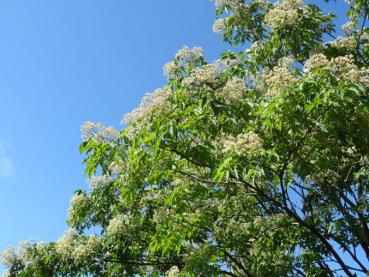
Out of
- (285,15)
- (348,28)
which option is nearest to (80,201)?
(285,15)

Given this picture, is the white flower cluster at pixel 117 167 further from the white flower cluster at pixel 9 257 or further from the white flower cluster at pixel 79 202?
the white flower cluster at pixel 9 257

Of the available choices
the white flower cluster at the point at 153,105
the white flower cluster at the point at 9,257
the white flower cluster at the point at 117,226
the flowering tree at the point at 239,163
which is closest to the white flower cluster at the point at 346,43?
the flowering tree at the point at 239,163

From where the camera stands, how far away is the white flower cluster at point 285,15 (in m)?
7.61

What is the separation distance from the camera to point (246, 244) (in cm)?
760

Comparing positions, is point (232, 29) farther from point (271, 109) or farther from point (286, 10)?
point (271, 109)

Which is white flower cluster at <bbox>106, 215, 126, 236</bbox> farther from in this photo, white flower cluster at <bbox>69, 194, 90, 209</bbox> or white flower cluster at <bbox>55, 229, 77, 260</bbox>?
white flower cluster at <bbox>69, 194, 90, 209</bbox>

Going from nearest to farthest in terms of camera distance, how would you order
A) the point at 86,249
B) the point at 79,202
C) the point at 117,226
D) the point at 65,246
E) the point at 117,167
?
the point at 117,167
the point at 117,226
the point at 86,249
the point at 65,246
the point at 79,202

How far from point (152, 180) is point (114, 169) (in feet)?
3.24

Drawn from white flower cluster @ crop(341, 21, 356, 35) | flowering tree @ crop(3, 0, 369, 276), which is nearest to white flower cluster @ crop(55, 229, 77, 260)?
flowering tree @ crop(3, 0, 369, 276)

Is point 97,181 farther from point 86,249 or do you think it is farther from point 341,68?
point 341,68

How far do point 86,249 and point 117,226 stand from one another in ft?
2.89

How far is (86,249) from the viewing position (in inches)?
326

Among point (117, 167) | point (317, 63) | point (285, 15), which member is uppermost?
point (285, 15)

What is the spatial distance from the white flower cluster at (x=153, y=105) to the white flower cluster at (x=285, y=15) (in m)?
2.50
